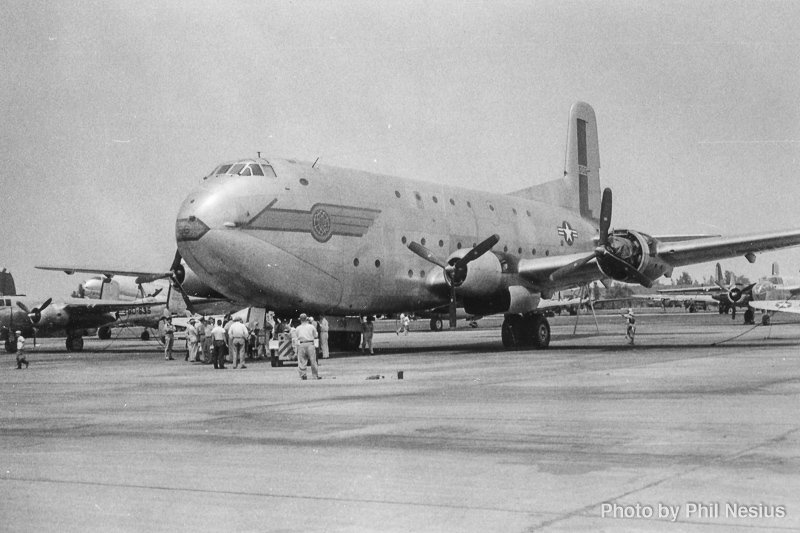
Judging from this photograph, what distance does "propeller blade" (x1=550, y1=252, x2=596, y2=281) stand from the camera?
2808 cm

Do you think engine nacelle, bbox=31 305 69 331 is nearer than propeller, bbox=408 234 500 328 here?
No

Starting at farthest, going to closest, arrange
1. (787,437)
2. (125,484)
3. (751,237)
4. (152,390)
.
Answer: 1. (751,237)
2. (152,390)
3. (787,437)
4. (125,484)

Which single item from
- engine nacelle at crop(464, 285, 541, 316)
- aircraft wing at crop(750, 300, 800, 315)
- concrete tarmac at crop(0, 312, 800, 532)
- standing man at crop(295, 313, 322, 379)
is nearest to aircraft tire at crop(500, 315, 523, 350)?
engine nacelle at crop(464, 285, 541, 316)

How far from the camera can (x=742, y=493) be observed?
22.2 feet

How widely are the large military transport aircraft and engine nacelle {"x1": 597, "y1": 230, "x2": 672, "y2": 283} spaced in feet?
0.11

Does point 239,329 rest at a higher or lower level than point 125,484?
higher

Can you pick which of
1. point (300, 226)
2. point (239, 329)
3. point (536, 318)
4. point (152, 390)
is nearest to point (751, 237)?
point (536, 318)

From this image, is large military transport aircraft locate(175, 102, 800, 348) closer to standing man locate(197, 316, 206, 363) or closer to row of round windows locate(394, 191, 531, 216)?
row of round windows locate(394, 191, 531, 216)

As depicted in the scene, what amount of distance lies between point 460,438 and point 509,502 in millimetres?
3284

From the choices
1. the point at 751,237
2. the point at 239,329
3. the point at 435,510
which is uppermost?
the point at 751,237

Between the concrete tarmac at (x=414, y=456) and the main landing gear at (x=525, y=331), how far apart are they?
13.2 m

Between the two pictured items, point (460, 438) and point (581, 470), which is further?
point (460, 438)

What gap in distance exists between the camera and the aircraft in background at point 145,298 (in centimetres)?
3444

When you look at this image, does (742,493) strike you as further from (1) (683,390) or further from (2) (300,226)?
(2) (300,226)
